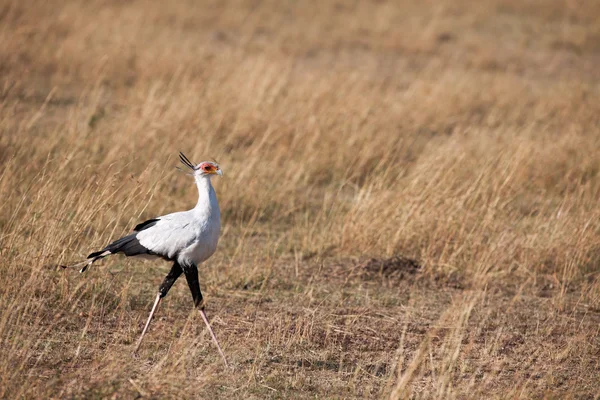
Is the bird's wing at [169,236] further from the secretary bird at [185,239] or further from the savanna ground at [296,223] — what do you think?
the savanna ground at [296,223]

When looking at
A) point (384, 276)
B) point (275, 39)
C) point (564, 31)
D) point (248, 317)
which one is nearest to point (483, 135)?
point (384, 276)

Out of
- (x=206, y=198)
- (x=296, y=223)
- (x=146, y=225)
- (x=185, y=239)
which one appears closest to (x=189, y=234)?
(x=185, y=239)

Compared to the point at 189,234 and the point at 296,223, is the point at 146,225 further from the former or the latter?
the point at 296,223

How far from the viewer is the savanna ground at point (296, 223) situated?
13.3ft

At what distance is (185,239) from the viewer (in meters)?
3.92

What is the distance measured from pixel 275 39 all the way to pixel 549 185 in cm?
734

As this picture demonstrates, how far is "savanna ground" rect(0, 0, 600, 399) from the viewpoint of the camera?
406 cm

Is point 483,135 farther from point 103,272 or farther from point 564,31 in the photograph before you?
point 564,31

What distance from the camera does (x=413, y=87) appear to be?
10141 mm

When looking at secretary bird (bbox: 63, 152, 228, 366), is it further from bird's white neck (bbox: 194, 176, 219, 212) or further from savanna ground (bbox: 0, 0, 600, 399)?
savanna ground (bbox: 0, 0, 600, 399)

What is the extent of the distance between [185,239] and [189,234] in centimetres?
3

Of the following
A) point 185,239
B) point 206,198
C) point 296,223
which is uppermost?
point 206,198

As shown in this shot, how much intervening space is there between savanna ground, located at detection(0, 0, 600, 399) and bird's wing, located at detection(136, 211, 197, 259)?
20.3 inches

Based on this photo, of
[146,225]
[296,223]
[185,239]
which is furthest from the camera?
[296,223]
